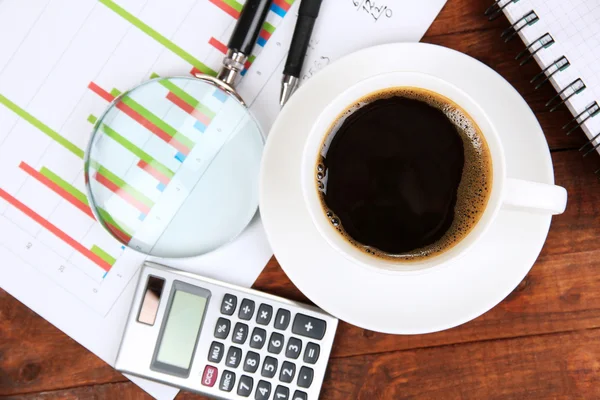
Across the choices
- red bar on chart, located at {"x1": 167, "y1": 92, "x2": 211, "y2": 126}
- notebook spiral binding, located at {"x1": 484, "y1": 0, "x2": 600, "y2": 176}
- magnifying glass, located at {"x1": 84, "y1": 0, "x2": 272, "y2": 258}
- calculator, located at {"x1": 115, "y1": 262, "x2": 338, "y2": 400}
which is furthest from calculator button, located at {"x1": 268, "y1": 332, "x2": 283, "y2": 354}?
notebook spiral binding, located at {"x1": 484, "y1": 0, "x2": 600, "y2": 176}

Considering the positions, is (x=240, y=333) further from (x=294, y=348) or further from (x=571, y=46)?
(x=571, y=46)

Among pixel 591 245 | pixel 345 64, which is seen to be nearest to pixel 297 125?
pixel 345 64

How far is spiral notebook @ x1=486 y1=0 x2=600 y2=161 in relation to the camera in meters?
0.44

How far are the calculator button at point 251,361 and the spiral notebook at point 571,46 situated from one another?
0.36 m

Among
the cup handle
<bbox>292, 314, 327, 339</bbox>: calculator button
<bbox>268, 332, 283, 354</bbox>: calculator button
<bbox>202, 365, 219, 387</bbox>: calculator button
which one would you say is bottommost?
<bbox>202, 365, 219, 387</bbox>: calculator button

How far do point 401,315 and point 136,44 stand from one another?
0.36 m

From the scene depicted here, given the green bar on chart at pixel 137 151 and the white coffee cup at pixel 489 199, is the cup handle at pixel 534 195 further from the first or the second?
the green bar on chart at pixel 137 151

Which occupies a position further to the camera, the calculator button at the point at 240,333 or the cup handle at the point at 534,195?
the calculator button at the point at 240,333

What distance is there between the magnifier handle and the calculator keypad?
0.79 ft

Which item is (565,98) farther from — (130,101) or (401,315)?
(130,101)

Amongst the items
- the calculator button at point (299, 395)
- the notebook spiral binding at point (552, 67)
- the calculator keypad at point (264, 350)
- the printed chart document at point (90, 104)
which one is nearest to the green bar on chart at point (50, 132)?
the printed chart document at point (90, 104)

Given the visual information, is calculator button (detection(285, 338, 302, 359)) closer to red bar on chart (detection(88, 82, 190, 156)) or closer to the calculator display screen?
the calculator display screen

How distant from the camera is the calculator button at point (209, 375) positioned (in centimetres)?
51

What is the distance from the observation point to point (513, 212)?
1.43ft
